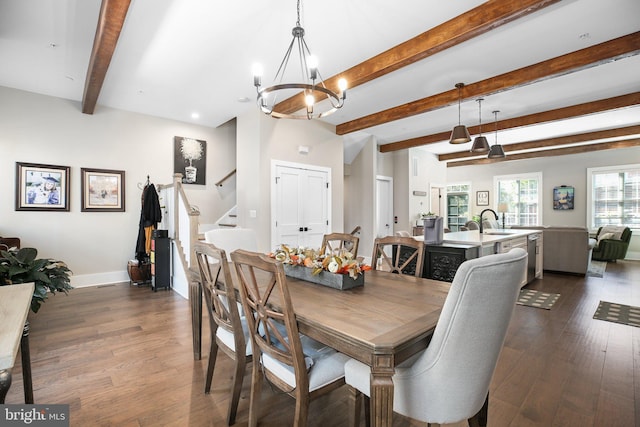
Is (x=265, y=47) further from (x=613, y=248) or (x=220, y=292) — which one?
(x=613, y=248)

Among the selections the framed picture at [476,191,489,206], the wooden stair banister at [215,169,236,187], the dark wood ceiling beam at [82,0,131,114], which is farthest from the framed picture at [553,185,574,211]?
Answer: the dark wood ceiling beam at [82,0,131,114]

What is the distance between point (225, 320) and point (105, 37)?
2.72 m

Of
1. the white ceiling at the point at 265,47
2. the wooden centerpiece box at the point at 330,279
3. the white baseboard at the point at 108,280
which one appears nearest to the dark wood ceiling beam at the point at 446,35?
the white ceiling at the point at 265,47

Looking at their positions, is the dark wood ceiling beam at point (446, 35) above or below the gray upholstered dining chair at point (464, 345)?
above

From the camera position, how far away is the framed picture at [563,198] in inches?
340

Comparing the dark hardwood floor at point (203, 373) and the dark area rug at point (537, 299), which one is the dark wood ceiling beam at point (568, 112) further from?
the dark hardwood floor at point (203, 373)

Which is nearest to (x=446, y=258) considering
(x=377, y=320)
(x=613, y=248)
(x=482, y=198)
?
(x=377, y=320)

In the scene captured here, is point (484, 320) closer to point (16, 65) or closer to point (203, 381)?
point (203, 381)

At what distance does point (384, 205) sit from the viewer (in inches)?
326

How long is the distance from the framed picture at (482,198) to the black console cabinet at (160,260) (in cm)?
956

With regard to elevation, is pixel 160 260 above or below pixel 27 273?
below

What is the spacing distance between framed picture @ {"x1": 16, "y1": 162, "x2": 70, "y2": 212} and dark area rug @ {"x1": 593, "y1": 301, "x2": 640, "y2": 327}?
288 inches

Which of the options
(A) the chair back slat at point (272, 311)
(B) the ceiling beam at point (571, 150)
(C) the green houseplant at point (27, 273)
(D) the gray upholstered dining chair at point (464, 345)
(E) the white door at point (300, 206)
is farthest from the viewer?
(B) the ceiling beam at point (571, 150)

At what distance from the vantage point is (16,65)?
370 cm
